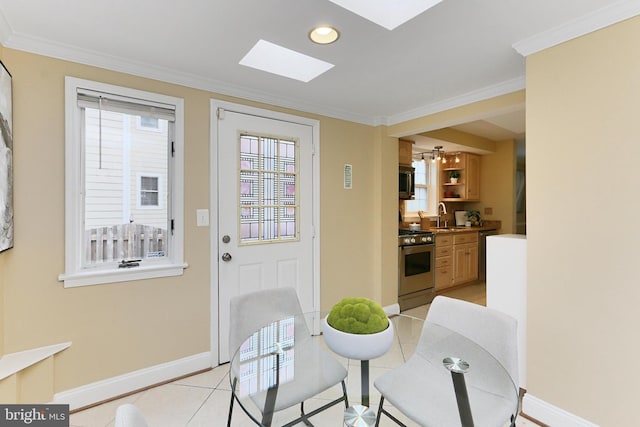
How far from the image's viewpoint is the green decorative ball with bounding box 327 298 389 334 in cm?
123

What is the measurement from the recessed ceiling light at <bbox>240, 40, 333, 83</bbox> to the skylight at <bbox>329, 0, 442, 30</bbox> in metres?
0.60

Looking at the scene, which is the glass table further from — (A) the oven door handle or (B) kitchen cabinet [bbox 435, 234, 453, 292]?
(B) kitchen cabinet [bbox 435, 234, 453, 292]

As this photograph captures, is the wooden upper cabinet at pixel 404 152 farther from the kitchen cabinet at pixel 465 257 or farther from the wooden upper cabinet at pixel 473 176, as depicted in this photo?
the wooden upper cabinet at pixel 473 176

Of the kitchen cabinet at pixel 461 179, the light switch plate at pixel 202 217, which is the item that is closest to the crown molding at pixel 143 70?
the light switch plate at pixel 202 217

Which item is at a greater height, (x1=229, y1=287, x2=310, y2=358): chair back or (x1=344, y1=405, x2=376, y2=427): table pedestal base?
(x1=229, y1=287, x2=310, y2=358): chair back

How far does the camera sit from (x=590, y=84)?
1.63m

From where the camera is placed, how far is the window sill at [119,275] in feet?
6.39

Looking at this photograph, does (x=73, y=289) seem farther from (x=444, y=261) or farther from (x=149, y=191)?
(x=444, y=261)

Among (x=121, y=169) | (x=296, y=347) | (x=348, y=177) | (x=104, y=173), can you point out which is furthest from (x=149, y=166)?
(x=348, y=177)

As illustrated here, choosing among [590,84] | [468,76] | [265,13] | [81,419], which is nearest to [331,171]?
[468,76]

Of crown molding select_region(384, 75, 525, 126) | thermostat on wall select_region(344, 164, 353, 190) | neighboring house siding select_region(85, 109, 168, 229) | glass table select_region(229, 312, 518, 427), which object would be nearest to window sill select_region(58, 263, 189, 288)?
neighboring house siding select_region(85, 109, 168, 229)

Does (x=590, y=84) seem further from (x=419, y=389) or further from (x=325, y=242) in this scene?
(x=325, y=242)

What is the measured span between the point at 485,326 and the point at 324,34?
181 cm

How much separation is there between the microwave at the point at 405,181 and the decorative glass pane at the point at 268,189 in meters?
1.84
